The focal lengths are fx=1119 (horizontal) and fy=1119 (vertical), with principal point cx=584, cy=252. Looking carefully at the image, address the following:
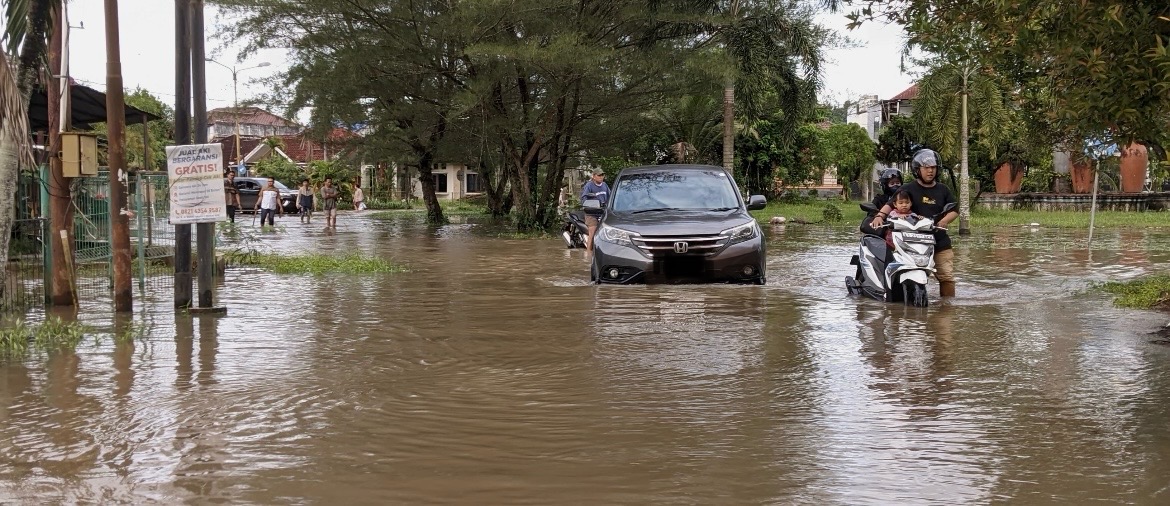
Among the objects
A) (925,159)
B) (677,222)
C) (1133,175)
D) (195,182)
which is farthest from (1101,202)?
(195,182)

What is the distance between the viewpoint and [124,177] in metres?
11.0

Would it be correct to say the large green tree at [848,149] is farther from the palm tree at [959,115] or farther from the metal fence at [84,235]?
the metal fence at [84,235]

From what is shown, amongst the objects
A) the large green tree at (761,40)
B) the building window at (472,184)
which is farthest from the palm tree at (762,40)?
the building window at (472,184)

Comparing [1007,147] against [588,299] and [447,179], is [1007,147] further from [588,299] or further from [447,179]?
[447,179]

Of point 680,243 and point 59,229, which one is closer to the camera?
point 59,229

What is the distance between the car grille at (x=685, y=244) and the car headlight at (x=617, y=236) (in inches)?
10.2

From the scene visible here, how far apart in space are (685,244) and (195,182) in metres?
4.96

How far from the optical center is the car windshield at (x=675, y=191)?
13086mm

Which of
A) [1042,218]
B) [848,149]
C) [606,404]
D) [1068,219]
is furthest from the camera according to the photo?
[848,149]

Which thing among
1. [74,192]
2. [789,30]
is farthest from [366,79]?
[74,192]

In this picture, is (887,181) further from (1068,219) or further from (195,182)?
(1068,219)

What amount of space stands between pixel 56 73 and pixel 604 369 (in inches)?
332

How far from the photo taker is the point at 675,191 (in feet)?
43.7

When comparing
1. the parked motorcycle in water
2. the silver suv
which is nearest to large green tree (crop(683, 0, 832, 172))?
the parked motorcycle in water
